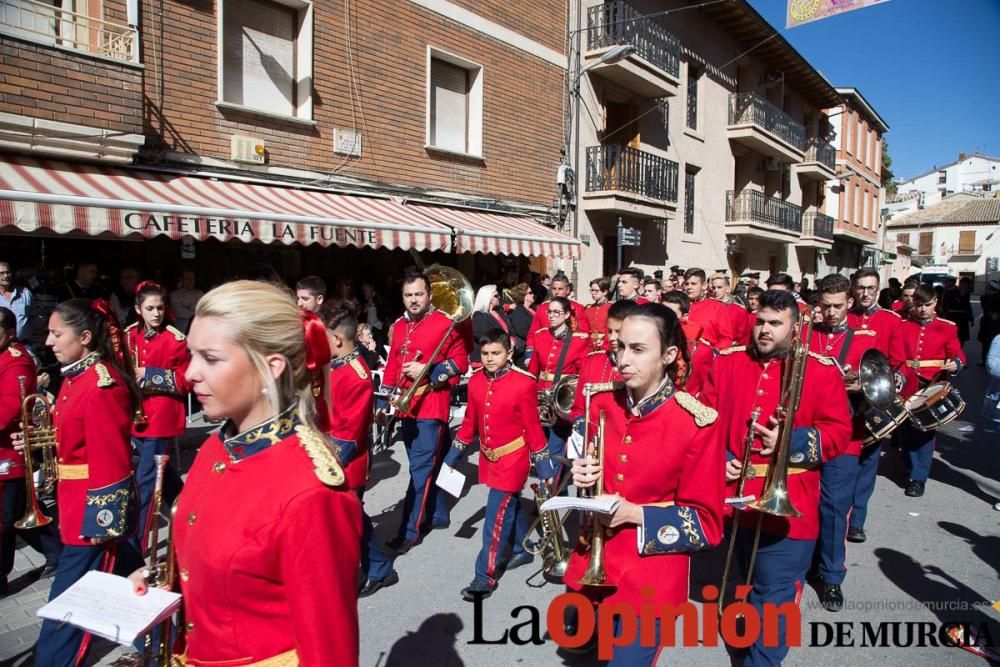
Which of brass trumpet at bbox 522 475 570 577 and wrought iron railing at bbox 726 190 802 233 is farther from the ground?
wrought iron railing at bbox 726 190 802 233

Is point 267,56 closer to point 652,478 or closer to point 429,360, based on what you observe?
point 429,360

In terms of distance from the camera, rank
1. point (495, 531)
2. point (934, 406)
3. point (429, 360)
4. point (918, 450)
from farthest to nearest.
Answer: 1. point (918, 450)
2. point (934, 406)
3. point (429, 360)
4. point (495, 531)

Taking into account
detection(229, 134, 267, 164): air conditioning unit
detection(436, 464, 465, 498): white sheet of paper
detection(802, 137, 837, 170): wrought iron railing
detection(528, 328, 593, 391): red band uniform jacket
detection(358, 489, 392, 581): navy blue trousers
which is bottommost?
detection(358, 489, 392, 581): navy blue trousers

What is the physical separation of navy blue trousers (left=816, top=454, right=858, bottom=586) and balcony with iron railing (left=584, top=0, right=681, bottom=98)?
11627mm

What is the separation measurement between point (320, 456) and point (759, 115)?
24056mm

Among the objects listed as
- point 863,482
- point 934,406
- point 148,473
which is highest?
point 934,406

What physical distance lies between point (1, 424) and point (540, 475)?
344cm

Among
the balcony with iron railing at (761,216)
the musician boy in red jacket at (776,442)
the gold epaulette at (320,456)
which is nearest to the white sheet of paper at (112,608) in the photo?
the gold epaulette at (320,456)

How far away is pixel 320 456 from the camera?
1.71 metres

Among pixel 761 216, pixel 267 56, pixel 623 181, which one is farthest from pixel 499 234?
pixel 761 216

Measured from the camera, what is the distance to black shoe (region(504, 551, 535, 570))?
494cm

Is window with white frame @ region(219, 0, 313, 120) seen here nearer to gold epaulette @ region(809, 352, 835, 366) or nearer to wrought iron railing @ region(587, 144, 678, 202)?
wrought iron railing @ region(587, 144, 678, 202)

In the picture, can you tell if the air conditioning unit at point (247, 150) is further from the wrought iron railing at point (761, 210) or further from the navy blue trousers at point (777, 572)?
the wrought iron railing at point (761, 210)

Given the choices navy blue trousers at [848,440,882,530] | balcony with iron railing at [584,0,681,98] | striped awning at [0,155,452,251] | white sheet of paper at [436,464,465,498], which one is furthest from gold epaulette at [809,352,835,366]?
balcony with iron railing at [584,0,681,98]
